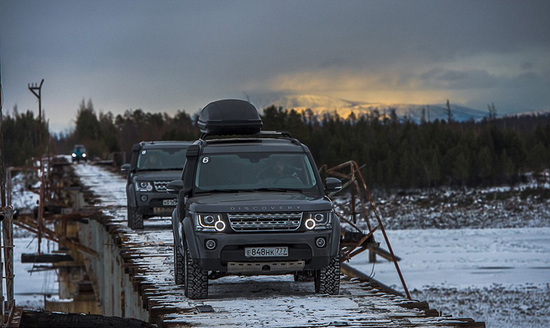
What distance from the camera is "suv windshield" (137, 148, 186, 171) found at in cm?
2278

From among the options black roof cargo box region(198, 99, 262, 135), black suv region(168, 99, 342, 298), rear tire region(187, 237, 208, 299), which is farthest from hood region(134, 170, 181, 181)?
rear tire region(187, 237, 208, 299)

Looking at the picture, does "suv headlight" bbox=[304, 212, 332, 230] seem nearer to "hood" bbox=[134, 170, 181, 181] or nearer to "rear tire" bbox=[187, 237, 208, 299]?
"rear tire" bbox=[187, 237, 208, 299]

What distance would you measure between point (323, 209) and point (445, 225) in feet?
299

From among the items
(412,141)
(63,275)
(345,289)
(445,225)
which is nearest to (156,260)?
(345,289)

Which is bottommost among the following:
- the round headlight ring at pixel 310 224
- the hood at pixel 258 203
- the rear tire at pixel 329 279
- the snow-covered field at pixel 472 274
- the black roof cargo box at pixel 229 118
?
the snow-covered field at pixel 472 274

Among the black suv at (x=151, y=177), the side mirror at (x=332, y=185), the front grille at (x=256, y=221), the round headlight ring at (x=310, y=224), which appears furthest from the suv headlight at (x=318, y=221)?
the black suv at (x=151, y=177)

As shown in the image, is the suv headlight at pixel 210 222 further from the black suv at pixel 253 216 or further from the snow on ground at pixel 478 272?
the snow on ground at pixel 478 272

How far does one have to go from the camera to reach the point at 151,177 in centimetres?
2198

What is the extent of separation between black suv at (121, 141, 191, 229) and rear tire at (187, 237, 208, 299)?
9.22 meters

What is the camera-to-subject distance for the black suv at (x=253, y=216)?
12156mm

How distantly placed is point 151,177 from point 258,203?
10.1 m

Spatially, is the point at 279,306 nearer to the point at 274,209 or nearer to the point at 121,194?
the point at 274,209

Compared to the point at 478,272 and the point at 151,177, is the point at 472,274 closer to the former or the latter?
the point at 478,272

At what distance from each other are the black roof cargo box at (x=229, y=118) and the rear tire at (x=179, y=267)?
2.42 m
